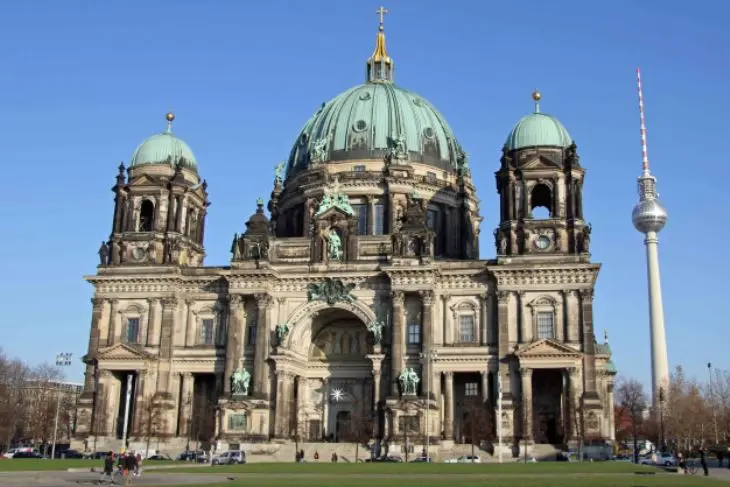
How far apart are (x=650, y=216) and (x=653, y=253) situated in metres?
5.80

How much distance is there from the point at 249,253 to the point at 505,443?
27.0 m

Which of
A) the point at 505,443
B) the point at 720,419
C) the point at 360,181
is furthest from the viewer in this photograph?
the point at 720,419

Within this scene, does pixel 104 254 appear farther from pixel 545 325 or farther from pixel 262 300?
pixel 545 325

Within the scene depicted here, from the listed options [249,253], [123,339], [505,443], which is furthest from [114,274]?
[505,443]

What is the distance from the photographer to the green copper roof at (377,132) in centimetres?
8850

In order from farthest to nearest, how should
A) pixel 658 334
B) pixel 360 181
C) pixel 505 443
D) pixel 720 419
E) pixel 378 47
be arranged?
1. pixel 658 334
2. pixel 378 47
3. pixel 720 419
4. pixel 360 181
5. pixel 505 443

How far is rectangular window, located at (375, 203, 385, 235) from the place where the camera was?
84.1 meters

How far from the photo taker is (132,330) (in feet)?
254

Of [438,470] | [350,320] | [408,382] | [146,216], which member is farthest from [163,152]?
[438,470]

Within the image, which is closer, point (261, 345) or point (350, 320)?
point (261, 345)

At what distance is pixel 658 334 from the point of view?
126688 mm

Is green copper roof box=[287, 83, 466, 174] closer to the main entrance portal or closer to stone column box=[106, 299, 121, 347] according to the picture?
the main entrance portal

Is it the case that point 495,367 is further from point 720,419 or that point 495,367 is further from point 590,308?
point 720,419

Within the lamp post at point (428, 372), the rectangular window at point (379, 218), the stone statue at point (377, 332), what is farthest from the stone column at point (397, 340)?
the rectangular window at point (379, 218)
